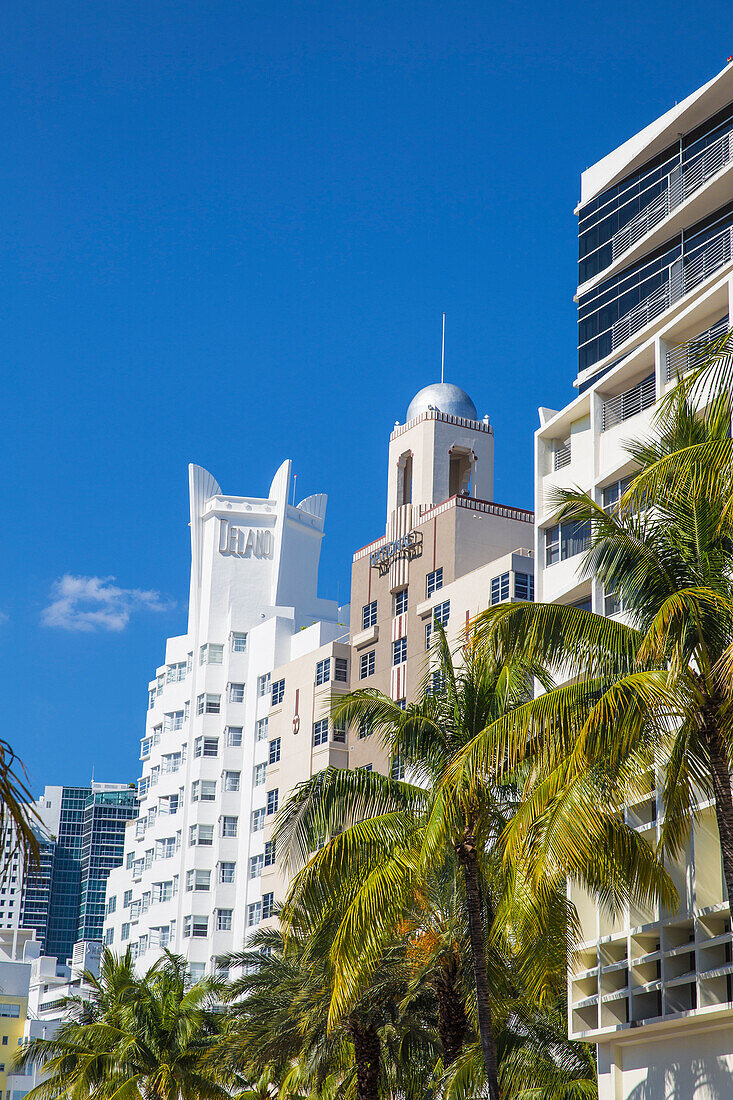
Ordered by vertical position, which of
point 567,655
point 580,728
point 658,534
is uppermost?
point 658,534

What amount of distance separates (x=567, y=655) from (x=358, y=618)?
162 ft

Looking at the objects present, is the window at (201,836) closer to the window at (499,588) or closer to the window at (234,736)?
the window at (234,736)

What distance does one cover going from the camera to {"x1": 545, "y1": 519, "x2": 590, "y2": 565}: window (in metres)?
44.0

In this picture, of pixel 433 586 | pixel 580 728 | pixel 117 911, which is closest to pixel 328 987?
pixel 580 728

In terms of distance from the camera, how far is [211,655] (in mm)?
88812

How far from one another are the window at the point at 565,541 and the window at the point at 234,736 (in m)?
43.3

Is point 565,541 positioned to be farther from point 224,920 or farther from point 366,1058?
point 224,920

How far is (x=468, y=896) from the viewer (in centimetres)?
2708

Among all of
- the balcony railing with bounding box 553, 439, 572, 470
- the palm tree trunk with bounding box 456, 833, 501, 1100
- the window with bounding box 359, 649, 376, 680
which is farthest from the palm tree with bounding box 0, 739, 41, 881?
the window with bounding box 359, 649, 376, 680

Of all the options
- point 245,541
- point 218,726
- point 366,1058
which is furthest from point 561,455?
point 245,541

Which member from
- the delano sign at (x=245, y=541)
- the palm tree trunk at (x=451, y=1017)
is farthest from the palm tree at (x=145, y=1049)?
the delano sign at (x=245, y=541)

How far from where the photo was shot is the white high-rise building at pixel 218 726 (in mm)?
82000

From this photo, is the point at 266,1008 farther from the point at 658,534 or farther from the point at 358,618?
the point at 358,618

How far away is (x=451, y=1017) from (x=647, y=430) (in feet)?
56.6
